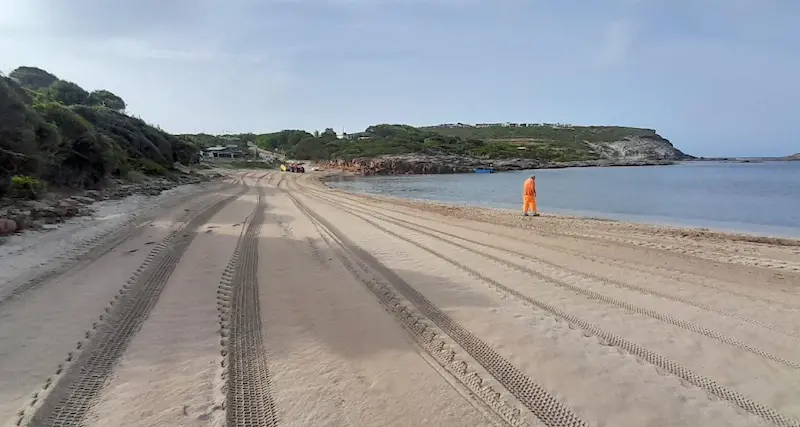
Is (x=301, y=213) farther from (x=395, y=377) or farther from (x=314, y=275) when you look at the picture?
(x=395, y=377)

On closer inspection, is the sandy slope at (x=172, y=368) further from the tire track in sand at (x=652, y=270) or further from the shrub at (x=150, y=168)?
the shrub at (x=150, y=168)

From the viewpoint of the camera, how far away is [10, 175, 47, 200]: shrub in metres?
12.1

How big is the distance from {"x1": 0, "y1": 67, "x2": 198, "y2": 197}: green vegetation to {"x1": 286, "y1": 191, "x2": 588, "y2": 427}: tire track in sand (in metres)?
11.0

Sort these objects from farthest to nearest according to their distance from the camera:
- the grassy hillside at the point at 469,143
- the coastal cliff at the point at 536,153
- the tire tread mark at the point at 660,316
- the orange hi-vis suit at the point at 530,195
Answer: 1. the grassy hillside at the point at 469,143
2. the coastal cliff at the point at 536,153
3. the orange hi-vis suit at the point at 530,195
4. the tire tread mark at the point at 660,316

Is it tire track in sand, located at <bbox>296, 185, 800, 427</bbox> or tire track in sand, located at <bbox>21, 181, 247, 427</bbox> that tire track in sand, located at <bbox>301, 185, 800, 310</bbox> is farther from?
tire track in sand, located at <bbox>21, 181, 247, 427</bbox>

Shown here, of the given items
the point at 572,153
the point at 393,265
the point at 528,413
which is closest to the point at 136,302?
the point at 393,265

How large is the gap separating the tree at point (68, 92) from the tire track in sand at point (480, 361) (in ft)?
140

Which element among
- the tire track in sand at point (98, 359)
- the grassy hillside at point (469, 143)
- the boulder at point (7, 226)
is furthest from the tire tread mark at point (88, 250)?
the grassy hillside at point (469, 143)

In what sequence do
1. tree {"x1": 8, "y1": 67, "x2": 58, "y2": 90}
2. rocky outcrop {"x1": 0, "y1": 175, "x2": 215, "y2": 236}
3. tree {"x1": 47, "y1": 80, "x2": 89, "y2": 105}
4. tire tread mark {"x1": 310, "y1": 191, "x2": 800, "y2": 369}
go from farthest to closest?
tree {"x1": 8, "y1": 67, "x2": 58, "y2": 90}
tree {"x1": 47, "y1": 80, "x2": 89, "y2": 105}
rocky outcrop {"x1": 0, "y1": 175, "x2": 215, "y2": 236}
tire tread mark {"x1": 310, "y1": 191, "x2": 800, "y2": 369}

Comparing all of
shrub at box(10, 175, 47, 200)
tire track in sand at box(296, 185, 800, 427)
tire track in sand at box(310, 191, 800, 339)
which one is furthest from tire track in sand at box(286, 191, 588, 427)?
shrub at box(10, 175, 47, 200)

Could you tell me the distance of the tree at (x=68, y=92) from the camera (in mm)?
38875

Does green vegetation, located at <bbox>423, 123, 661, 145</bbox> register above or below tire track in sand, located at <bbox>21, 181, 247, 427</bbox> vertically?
above

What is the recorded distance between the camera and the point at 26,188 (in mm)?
12398

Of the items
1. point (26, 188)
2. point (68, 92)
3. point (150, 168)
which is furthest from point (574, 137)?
point (26, 188)
